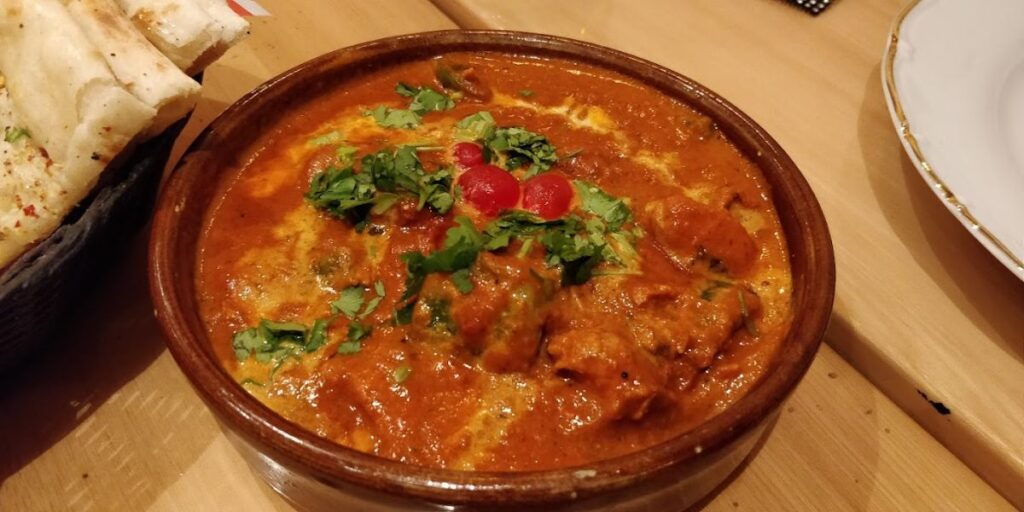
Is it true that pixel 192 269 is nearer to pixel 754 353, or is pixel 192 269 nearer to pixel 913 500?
pixel 754 353

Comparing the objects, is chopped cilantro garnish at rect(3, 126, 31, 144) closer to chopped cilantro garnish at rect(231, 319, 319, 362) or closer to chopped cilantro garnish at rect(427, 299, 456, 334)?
chopped cilantro garnish at rect(231, 319, 319, 362)

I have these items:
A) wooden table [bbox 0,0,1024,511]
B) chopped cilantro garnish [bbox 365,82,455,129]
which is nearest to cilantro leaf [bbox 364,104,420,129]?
chopped cilantro garnish [bbox 365,82,455,129]

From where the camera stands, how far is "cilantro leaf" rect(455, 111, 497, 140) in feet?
6.06

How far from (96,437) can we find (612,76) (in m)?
1.49

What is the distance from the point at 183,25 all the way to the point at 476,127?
2.24ft

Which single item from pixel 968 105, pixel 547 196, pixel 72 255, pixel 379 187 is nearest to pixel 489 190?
pixel 547 196

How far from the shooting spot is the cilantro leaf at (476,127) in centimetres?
185

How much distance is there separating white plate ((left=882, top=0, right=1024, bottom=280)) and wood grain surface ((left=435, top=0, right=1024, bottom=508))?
0.17m

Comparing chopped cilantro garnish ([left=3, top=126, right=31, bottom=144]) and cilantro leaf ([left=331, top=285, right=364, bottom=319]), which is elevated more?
chopped cilantro garnish ([left=3, top=126, right=31, bottom=144])

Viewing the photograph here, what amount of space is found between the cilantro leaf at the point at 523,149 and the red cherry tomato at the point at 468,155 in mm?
30

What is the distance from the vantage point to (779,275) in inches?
63.1

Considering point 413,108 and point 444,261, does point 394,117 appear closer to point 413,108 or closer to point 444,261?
point 413,108

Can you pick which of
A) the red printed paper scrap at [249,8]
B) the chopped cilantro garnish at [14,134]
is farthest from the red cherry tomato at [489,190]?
the red printed paper scrap at [249,8]

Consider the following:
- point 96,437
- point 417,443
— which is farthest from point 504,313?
point 96,437
